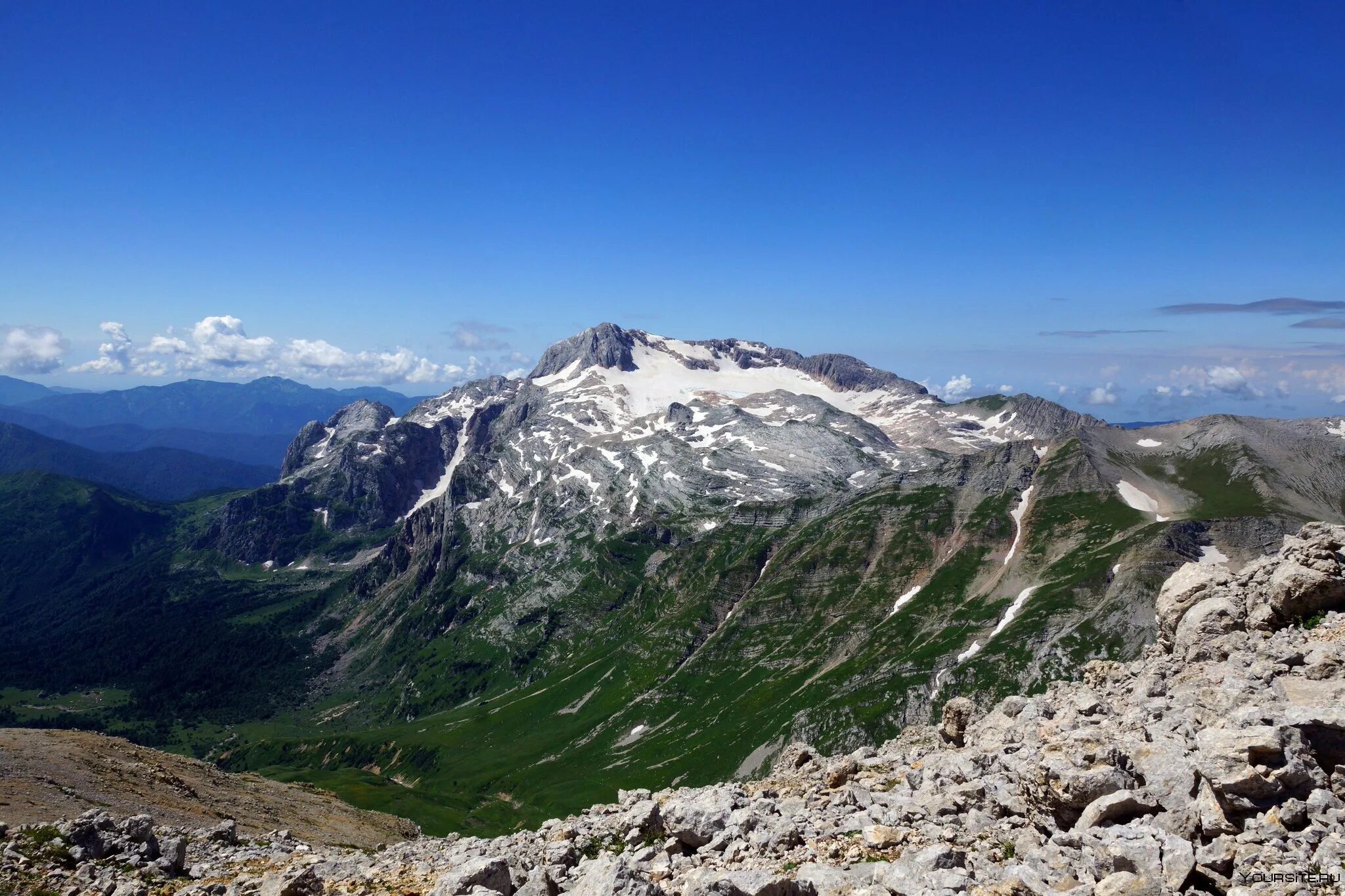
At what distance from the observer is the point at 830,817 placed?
30.3 metres

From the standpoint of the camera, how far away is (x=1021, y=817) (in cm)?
2625

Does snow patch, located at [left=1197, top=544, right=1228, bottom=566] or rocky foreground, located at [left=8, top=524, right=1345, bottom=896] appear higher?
rocky foreground, located at [left=8, top=524, right=1345, bottom=896]

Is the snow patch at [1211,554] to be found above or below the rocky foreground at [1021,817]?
below

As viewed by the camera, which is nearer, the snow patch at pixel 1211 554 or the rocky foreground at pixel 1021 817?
the rocky foreground at pixel 1021 817

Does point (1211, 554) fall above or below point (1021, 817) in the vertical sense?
below

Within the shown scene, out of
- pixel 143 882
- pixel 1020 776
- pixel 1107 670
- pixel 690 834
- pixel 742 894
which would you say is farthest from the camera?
pixel 1107 670

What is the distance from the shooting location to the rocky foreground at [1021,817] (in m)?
20.2

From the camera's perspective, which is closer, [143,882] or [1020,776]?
[1020,776]

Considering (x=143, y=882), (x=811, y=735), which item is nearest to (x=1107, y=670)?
(x=143, y=882)

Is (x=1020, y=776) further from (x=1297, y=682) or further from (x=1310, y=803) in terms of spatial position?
(x=1297, y=682)

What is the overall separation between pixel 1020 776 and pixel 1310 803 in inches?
365

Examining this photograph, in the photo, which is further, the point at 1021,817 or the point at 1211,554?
the point at 1211,554

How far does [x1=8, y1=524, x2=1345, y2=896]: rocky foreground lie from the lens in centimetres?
2020

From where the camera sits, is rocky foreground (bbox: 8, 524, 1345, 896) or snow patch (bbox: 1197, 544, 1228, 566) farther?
snow patch (bbox: 1197, 544, 1228, 566)
